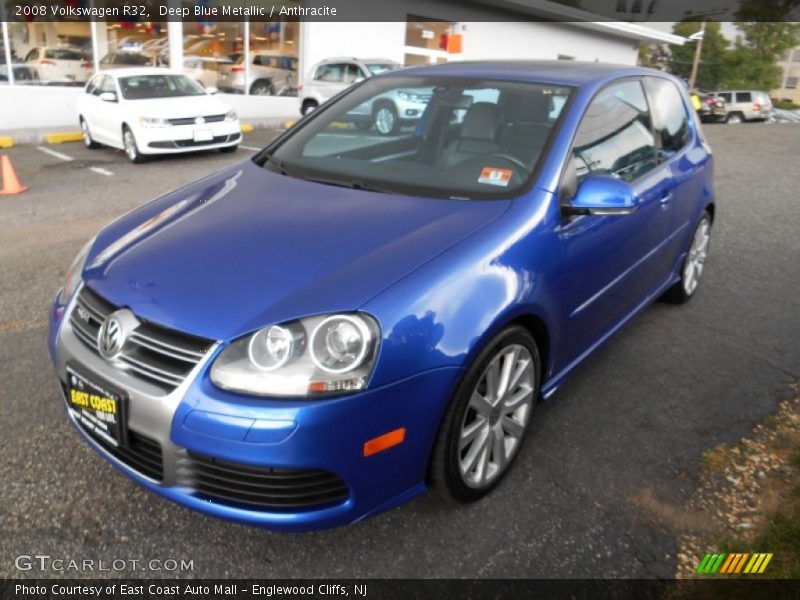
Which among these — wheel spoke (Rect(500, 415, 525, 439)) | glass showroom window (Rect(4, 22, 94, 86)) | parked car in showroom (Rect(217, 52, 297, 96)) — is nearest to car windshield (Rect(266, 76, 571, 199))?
wheel spoke (Rect(500, 415, 525, 439))

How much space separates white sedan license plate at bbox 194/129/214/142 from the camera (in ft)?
33.6

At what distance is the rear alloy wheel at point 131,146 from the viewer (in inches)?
397

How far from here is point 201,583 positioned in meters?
2.21

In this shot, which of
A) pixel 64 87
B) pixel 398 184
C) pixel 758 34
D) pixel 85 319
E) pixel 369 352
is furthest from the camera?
pixel 758 34

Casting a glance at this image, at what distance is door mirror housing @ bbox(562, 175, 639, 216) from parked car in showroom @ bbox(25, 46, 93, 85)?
Answer: 546 inches

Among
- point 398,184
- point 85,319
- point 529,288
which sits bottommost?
point 85,319

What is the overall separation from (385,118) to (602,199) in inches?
55.1

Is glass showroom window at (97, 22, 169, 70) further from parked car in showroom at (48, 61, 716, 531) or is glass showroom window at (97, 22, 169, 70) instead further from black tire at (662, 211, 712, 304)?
black tire at (662, 211, 712, 304)

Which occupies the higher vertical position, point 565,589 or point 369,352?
point 369,352

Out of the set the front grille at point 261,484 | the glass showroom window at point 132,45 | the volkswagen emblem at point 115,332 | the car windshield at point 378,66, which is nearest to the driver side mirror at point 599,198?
the front grille at point 261,484

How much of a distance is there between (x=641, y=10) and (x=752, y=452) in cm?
3757

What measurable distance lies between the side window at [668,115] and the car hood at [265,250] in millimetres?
1761

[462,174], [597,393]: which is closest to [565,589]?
[597,393]

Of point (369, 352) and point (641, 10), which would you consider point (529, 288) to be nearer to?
point (369, 352)
